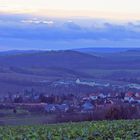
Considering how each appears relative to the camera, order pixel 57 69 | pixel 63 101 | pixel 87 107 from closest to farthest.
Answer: pixel 87 107, pixel 63 101, pixel 57 69

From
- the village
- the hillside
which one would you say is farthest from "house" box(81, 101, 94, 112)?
the hillside

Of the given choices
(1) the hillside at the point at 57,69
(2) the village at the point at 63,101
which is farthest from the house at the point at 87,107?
(1) the hillside at the point at 57,69

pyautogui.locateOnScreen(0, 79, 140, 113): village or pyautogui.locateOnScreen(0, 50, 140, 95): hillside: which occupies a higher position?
pyautogui.locateOnScreen(0, 50, 140, 95): hillside

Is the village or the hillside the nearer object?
the village

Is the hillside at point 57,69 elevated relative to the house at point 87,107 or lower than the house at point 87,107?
elevated

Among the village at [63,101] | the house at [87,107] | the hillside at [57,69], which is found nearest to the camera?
the house at [87,107]

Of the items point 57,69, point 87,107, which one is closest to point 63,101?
point 87,107

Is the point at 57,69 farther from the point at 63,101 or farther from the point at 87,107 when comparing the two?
the point at 87,107

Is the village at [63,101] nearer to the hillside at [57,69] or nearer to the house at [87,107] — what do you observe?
the house at [87,107]

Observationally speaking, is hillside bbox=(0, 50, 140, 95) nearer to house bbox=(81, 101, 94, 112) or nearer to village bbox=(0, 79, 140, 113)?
village bbox=(0, 79, 140, 113)

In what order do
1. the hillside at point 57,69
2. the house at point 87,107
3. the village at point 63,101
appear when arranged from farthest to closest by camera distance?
1. the hillside at point 57,69
2. the village at point 63,101
3. the house at point 87,107

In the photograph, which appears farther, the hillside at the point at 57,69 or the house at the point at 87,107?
the hillside at the point at 57,69
